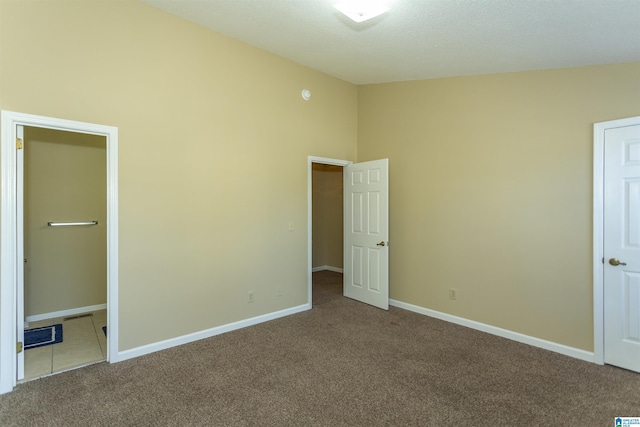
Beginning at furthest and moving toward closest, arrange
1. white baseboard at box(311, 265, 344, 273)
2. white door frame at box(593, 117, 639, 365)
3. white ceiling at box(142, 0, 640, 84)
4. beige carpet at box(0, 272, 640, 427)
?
white baseboard at box(311, 265, 344, 273) < white door frame at box(593, 117, 639, 365) < white ceiling at box(142, 0, 640, 84) < beige carpet at box(0, 272, 640, 427)

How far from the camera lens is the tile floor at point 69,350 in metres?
2.81

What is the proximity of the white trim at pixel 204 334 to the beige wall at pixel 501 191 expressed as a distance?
1549mm

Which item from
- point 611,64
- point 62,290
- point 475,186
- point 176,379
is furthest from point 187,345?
point 611,64

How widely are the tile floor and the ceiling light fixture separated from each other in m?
3.69

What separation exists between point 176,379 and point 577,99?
4385 mm

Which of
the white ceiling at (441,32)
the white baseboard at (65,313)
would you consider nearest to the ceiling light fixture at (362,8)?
the white ceiling at (441,32)

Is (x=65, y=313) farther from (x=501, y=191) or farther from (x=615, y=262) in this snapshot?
(x=615, y=262)

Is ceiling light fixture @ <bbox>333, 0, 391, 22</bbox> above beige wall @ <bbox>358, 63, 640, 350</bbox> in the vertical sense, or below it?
above

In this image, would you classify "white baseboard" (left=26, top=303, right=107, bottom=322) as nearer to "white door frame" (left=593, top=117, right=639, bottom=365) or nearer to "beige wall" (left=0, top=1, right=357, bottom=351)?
"beige wall" (left=0, top=1, right=357, bottom=351)

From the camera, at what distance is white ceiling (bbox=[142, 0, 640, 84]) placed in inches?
92.0

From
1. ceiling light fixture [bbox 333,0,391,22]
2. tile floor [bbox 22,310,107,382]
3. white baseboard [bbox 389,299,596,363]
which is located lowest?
tile floor [bbox 22,310,107,382]

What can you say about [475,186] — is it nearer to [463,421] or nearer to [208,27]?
[463,421]

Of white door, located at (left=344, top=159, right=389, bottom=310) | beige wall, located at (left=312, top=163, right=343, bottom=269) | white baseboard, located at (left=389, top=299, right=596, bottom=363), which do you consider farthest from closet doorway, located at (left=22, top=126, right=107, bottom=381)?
beige wall, located at (left=312, top=163, right=343, bottom=269)

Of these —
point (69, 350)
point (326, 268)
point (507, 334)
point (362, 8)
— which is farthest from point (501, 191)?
point (69, 350)
